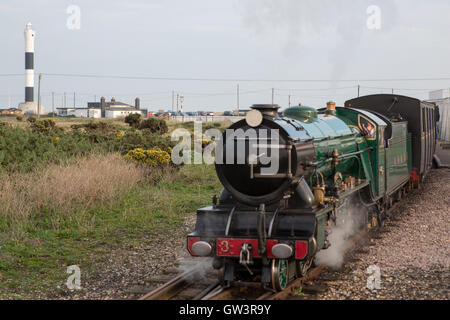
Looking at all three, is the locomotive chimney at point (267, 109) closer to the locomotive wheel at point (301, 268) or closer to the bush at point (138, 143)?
the locomotive wheel at point (301, 268)

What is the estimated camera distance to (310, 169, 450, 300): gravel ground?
6.98m

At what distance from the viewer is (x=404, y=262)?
8.49 meters

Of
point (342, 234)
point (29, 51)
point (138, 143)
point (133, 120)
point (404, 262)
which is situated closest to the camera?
point (404, 262)

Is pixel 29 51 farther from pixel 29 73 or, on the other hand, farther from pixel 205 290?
pixel 205 290

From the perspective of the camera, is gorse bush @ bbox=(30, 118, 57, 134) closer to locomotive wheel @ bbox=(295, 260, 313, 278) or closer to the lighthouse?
locomotive wheel @ bbox=(295, 260, 313, 278)

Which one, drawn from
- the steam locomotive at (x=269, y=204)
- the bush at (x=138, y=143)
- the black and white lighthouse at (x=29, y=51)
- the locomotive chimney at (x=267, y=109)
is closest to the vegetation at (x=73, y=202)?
the bush at (x=138, y=143)

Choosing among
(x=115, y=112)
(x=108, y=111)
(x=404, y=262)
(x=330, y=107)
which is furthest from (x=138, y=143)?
(x=108, y=111)

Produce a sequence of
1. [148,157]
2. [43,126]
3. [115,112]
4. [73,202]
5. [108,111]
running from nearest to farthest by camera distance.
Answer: [73,202]
[148,157]
[43,126]
[115,112]
[108,111]

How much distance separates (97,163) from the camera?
48.8 feet

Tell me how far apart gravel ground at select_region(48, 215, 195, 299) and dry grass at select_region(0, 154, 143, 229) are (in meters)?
2.74

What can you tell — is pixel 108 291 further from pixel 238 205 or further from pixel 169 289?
pixel 238 205

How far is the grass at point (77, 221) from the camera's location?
8.39 metres

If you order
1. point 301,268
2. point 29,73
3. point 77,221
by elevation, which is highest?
point 29,73

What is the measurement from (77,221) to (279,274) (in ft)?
19.8
